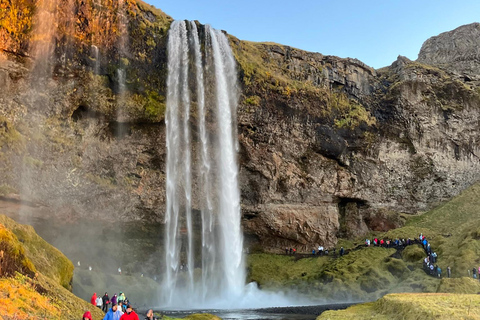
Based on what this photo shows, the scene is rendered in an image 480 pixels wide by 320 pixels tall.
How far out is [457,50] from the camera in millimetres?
68750

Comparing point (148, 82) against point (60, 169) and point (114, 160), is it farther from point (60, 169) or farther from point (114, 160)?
point (60, 169)

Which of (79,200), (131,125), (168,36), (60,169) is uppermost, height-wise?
(168,36)

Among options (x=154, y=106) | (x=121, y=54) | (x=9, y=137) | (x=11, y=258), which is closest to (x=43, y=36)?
(x=121, y=54)

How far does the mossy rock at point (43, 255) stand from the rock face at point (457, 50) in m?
60.8

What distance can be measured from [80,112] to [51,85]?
3.57 metres

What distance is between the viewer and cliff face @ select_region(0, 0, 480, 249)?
115ft

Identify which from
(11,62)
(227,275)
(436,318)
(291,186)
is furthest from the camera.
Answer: (291,186)

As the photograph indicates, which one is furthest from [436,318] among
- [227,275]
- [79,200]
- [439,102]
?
[439,102]

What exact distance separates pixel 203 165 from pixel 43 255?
2374cm

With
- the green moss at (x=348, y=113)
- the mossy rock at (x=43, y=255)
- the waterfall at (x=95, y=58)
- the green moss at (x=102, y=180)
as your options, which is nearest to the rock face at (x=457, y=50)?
the green moss at (x=348, y=113)

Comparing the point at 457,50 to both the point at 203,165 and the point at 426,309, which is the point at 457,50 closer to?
the point at 203,165

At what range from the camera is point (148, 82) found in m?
40.0

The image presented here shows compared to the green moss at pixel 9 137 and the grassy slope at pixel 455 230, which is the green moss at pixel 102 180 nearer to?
the green moss at pixel 9 137

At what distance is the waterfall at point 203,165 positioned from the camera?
133 feet
